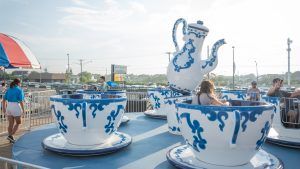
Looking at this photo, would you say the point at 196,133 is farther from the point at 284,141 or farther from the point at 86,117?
the point at 284,141

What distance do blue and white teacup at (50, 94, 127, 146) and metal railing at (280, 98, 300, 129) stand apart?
87.1 inches

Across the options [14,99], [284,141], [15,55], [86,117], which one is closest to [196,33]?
[284,141]

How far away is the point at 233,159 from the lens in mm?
2521

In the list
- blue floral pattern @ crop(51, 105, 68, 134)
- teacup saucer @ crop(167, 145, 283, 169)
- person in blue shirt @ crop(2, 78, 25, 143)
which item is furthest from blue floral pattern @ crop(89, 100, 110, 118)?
person in blue shirt @ crop(2, 78, 25, 143)

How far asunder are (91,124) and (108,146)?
0.36 meters

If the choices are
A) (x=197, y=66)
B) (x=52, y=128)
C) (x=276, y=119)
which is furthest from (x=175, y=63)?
(x=52, y=128)

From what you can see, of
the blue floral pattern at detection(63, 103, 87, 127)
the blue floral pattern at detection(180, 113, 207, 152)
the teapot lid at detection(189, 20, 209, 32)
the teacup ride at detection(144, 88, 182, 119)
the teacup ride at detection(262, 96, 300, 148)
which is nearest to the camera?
the blue floral pattern at detection(180, 113, 207, 152)

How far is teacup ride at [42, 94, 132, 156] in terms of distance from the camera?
309cm

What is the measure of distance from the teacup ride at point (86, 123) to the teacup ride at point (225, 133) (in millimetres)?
913

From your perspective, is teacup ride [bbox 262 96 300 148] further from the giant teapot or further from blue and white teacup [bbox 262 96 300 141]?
the giant teapot

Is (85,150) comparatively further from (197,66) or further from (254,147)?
(197,66)

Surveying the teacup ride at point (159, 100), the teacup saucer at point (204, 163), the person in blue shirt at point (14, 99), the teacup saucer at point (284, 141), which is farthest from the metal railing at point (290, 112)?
the person in blue shirt at point (14, 99)

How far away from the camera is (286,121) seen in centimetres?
376

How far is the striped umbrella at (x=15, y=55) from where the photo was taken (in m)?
4.21
